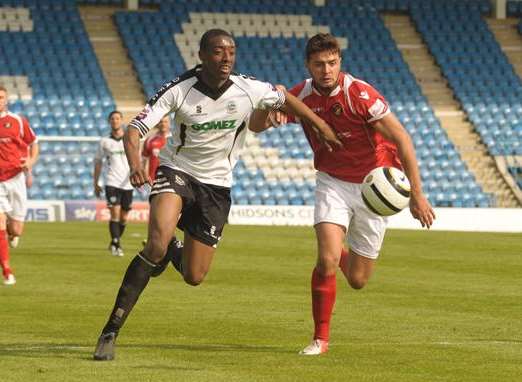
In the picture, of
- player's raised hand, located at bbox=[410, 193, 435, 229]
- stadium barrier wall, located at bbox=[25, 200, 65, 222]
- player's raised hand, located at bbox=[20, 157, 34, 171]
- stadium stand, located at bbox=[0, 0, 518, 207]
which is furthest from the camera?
stadium stand, located at bbox=[0, 0, 518, 207]

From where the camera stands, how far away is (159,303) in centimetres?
1367

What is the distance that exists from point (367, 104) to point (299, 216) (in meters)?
24.6

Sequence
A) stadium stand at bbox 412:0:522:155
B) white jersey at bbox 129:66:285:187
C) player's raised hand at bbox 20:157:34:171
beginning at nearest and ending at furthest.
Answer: white jersey at bbox 129:66:285:187, player's raised hand at bbox 20:157:34:171, stadium stand at bbox 412:0:522:155

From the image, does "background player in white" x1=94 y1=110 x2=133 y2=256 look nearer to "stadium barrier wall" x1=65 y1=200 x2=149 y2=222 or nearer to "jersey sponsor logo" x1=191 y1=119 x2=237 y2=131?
"stadium barrier wall" x1=65 y1=200 x2=149 y2=222

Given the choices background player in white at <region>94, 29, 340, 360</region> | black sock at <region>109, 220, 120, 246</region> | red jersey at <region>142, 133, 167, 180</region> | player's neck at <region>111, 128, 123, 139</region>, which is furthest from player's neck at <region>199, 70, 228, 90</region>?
red jersey at <region>142, 133, 167, 180</region>

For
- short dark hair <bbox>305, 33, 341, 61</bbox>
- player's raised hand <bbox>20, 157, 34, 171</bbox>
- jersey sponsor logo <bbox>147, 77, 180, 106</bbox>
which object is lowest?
player's raised hand <bbox>20, 157, 34, 171</bbox>

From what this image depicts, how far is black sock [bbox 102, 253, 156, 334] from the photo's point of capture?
29.4 feet

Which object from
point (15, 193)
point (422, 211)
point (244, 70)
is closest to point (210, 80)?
point (422, 211)

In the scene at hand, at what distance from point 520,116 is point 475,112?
1.60 meters

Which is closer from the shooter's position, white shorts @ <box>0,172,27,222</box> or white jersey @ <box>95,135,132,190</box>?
white shorts @ <box>0,172,27,222</box>

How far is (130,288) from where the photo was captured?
902cm

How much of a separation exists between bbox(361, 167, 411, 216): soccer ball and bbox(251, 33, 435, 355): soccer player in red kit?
6.0 inches

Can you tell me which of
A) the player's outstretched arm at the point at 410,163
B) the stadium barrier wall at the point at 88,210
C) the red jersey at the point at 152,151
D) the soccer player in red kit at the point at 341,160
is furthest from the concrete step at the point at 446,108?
the player's outstretched arm at the point at 410,163

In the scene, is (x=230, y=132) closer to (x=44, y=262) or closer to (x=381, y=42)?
(x=44, y=262)
